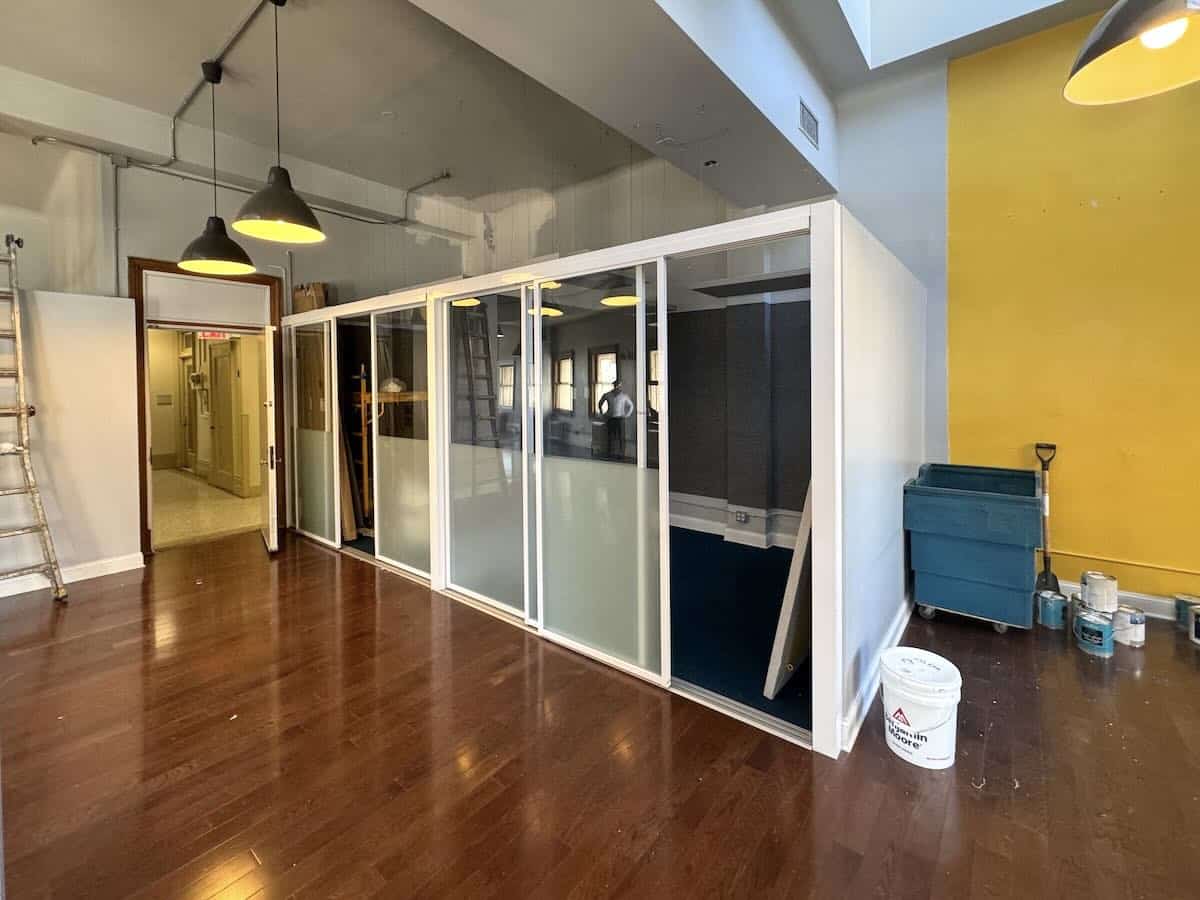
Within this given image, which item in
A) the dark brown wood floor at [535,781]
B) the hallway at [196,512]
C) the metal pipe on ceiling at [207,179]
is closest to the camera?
the dark brown wood floor at [535,781]

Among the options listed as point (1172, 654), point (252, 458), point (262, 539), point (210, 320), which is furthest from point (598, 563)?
point (252, 458)

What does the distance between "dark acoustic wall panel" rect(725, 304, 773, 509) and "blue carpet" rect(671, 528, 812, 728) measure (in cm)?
63

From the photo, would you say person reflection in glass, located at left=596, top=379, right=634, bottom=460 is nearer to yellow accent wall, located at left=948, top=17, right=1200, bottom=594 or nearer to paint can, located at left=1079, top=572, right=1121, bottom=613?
yellow accent wall, located at left=948, top=17, right=1200, bottom=594

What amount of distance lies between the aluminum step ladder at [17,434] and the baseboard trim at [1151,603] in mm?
7710

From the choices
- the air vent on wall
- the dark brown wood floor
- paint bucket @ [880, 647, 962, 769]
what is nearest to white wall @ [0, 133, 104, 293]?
the dark brown wood floor

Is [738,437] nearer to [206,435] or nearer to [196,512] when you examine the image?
[196,512]

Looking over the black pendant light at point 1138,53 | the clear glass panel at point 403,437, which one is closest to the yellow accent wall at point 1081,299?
the black pendant light at point 1138,53

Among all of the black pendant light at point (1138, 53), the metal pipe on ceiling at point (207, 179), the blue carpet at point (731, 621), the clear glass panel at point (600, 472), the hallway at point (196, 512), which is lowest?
the blue carpet at point (731, 621)

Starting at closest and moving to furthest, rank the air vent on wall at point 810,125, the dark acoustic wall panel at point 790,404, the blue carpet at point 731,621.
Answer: the blue carpet at point 731,621, the air vent on wall at point 810,125, the dark acoustic wall panel at point 790,404

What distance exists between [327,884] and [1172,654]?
4.48 meters

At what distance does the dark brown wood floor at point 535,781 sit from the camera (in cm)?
185

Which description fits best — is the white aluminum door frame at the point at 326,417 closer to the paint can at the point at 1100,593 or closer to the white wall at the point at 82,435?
the white wall at the point at 82,435

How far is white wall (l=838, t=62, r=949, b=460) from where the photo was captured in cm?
439

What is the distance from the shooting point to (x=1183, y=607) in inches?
141
